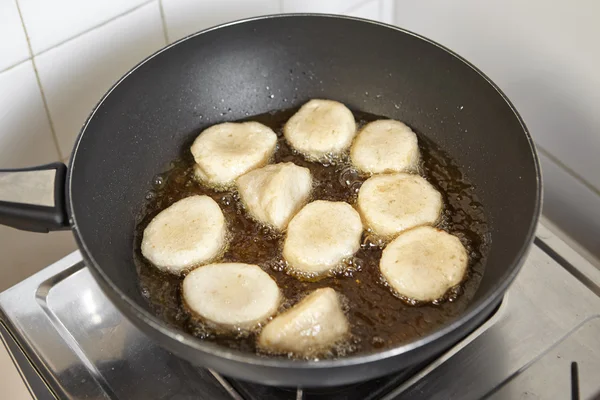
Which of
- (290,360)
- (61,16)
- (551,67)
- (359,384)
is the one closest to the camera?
(290,360)

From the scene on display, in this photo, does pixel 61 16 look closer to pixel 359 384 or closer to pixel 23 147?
pixel 23 147

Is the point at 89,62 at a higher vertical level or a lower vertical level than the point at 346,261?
higher

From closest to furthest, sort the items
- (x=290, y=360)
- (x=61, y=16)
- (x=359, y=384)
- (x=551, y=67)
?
(x=290, y=360) → (x=359, y=384) → (x=61, y=16) → (x=551, y=67)

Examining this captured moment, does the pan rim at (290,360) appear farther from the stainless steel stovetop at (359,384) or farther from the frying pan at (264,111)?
the stainless steel stovetop at (359,384)

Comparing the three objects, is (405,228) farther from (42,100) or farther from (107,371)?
(42,100)

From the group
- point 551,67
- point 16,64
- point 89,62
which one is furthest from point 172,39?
point 551,67

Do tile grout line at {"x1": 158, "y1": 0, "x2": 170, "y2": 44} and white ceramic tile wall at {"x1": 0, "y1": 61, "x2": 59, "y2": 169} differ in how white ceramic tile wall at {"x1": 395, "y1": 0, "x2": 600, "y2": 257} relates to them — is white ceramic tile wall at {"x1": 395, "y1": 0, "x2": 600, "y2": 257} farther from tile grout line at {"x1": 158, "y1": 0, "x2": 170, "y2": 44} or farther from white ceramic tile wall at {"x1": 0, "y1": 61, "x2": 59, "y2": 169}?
white ceramic tile wall at {"x1": 0, "y1": 61, "x2": 59, "y2": 169}

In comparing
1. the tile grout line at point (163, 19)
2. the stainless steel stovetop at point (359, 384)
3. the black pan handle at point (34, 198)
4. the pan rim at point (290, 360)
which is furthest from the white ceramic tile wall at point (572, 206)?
the black pan handle at point (34, 198)
